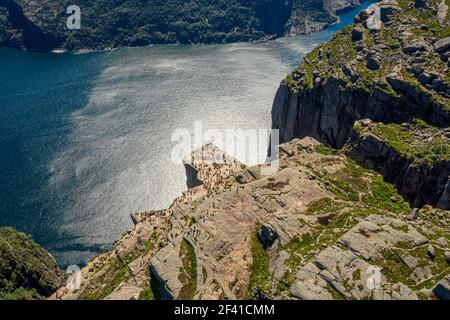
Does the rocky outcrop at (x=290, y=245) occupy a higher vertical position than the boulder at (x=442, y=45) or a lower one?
lower

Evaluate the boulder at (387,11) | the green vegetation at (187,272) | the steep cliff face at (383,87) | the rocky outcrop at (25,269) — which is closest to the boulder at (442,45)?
the steep cliff face at (383,87)

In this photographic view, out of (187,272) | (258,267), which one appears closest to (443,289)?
(258,267)

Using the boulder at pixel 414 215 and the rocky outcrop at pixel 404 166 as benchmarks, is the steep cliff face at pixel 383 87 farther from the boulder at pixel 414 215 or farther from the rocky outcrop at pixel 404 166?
the boulder at pixel 414 215

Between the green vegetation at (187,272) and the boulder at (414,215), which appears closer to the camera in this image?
the green vegetation at (187,272)

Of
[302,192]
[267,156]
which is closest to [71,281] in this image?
[302,192]

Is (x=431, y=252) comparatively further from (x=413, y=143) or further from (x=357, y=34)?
(x=357, y=34)

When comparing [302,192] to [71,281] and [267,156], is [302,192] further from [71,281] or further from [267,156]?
[267,156]
